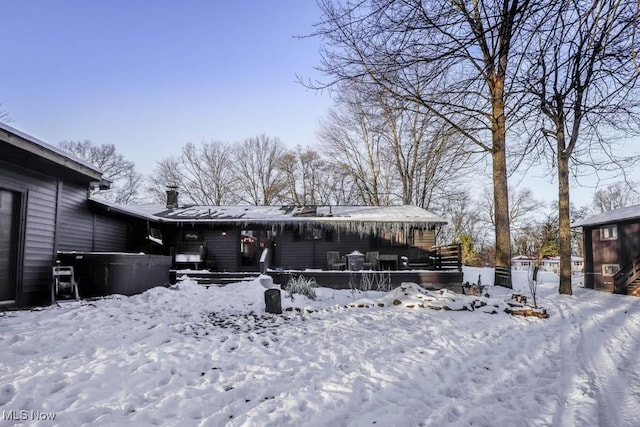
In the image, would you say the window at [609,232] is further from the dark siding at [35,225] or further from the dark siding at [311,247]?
the dark siding at [35,225]

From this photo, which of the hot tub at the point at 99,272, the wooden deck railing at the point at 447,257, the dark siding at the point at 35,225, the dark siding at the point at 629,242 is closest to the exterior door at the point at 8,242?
the dark siding at the point at 35,225

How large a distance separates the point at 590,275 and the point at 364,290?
1067 centimetres

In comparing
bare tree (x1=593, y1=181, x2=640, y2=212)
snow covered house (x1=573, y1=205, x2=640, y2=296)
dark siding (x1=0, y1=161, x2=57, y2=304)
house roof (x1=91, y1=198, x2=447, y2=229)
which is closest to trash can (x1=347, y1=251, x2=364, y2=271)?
house roof (x1=91, y1=198, x2=447, y2=229)

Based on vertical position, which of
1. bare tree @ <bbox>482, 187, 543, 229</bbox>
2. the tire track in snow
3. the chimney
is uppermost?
bare tree @ <bbox>482, 187, 543, 229</bbox>

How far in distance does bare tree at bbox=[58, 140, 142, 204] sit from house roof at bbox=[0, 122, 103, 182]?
22.6 meters

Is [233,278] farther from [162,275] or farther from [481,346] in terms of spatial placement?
[481,346]

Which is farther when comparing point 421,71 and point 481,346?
point 421,71

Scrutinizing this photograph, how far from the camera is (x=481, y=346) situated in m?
4.46

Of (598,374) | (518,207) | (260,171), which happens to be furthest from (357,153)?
(598,374)

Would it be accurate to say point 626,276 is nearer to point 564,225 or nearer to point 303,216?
point 564,225

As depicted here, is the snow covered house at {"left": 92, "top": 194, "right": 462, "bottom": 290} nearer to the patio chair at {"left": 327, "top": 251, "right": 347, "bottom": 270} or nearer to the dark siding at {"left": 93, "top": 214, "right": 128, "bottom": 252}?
the patio chair at {"left": 327, "top": 251, "right": 347, "bottom": 270}

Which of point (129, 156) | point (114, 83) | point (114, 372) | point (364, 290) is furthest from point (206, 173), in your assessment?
point (114, 372)

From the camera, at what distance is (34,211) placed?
271 inches
